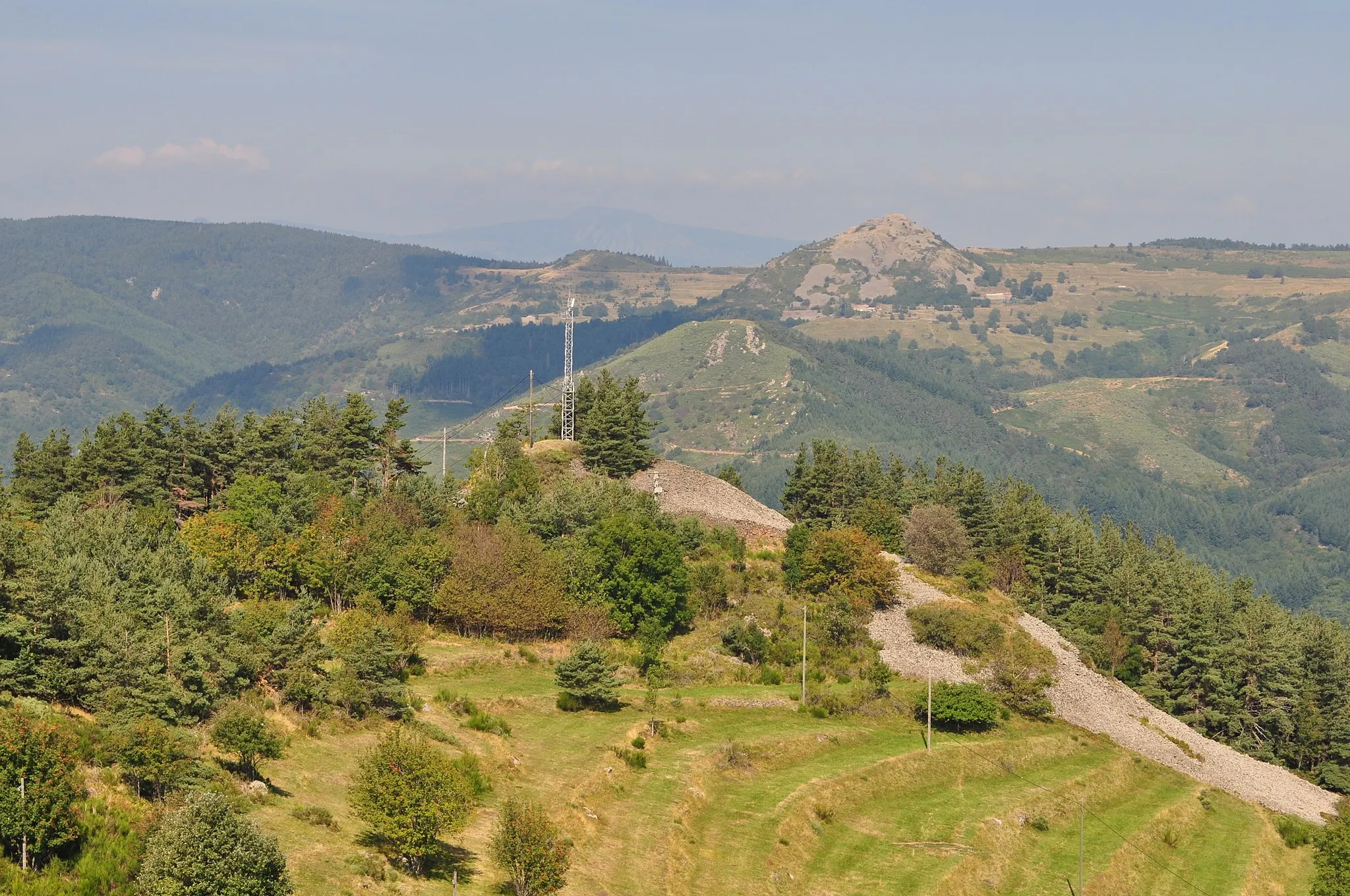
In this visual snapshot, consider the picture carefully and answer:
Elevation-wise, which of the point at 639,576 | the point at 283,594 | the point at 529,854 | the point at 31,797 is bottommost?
the point at 283,594

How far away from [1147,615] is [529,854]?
274 ft

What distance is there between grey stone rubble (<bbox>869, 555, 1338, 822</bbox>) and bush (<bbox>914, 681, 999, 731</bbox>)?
235 inches

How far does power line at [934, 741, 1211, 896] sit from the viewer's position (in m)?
67.2

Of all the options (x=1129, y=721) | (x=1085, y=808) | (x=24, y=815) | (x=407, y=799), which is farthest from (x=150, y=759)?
(x=1129, y=721)

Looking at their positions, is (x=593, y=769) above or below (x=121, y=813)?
below

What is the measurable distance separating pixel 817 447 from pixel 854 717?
168 ft

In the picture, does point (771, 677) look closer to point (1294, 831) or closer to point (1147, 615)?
point (1294, 831)

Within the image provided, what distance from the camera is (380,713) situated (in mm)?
62531

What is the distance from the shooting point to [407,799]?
146 feet

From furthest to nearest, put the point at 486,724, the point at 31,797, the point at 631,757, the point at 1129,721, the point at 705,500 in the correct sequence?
the point at 705,500 → the point at 1129,721 → the point at 486,724 → the point at 631,757 → the point at 31,797

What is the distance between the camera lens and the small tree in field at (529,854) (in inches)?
1766

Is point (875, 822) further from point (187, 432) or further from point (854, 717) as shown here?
point (187, 432)

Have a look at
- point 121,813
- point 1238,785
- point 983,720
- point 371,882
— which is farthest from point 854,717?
point 121,813

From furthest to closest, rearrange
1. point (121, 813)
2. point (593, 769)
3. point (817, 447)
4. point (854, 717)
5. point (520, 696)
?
point (817, 447) < point (854, 717) < point (520, 696) < point (593, 769) < point (121, 813)
